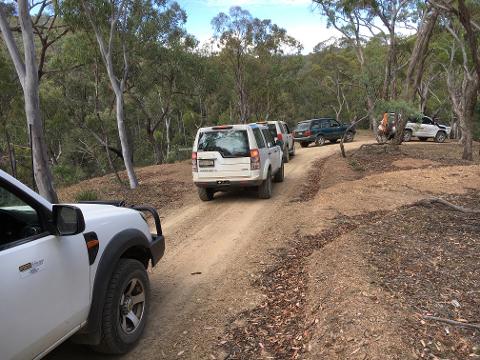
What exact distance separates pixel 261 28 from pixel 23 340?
103ft

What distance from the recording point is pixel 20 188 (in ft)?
9.72

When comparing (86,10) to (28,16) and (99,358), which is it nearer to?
(28,16)

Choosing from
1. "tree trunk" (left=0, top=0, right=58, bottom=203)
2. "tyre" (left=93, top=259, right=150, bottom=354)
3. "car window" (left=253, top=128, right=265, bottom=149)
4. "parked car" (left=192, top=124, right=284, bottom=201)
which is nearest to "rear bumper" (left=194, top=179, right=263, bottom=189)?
"parked car" (left=192, top=124, right=284, bottom=201)

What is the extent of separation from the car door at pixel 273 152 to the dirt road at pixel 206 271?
1.45 m

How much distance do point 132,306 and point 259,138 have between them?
7325mm

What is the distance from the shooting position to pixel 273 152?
12.1 metres

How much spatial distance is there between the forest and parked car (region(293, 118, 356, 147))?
8.98 feet

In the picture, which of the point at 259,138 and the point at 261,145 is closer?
the point at 261,145

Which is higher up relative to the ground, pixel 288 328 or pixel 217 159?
pixel 217 159

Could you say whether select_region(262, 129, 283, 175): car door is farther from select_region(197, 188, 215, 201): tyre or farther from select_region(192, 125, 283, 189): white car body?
select_region(197, 188, 215, 201): tyre

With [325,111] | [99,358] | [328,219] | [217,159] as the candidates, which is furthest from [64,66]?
[325,111]

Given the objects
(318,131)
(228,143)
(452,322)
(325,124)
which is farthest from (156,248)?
(325,124)

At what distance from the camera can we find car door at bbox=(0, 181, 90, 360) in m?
2.59

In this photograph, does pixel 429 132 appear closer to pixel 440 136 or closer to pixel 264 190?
pixel 440 136
